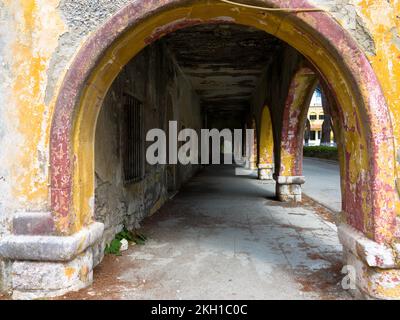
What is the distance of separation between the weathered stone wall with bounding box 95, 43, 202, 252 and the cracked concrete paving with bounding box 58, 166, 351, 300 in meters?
0.41

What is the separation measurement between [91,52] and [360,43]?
2138 millimetres

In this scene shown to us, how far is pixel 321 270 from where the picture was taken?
3527 millimetres

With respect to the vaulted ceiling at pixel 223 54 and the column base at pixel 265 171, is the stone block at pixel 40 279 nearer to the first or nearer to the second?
the vaulted ceiling at pixel 223 54

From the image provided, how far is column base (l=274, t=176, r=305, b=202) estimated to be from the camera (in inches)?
294

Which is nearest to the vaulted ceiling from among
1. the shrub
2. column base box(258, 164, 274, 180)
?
column base box(258, 164, 274, 180)

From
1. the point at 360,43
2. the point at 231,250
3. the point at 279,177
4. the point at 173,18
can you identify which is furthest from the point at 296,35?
the point at 279,177

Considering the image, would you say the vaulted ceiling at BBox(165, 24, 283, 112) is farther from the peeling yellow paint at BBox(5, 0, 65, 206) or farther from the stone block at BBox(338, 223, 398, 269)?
the stone block at BBox(338, 223, 398, 269)

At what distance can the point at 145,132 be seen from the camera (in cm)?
586

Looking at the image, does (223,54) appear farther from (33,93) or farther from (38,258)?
(38,258)

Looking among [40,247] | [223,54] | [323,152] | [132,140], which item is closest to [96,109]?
[40,247]

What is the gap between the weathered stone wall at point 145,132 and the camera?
13.0 feet

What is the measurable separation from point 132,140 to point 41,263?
2.63 m

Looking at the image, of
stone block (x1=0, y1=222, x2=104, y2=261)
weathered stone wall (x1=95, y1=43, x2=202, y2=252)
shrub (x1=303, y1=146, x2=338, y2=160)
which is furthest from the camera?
shrub (x1=303, y1=146, x2=338, y2=160)

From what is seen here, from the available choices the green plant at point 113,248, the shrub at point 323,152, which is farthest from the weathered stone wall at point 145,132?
the shrub at point 323,152
